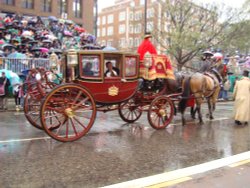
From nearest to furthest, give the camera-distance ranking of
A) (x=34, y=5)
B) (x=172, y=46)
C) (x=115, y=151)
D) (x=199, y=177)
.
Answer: (x=199, y=177) → (x=115, y=151) → (x=172, y=46) → (x=34, y=5)

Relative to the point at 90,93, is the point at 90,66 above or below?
above

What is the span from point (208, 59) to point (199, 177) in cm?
770

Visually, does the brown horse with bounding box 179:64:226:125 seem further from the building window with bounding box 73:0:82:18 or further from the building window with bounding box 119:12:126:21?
the building window with bounding box 119:12:126:21

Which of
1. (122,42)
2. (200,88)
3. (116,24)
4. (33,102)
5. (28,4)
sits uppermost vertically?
(116,24)

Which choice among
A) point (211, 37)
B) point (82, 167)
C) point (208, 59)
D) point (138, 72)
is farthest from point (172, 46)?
point (82, 167)

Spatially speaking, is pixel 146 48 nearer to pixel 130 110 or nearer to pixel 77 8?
pixel 130 110

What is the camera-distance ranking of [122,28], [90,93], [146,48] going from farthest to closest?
[122,28] < [146,48] < [90,93]

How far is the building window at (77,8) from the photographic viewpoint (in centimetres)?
5138

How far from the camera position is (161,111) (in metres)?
9.65

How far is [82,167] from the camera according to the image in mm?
6020

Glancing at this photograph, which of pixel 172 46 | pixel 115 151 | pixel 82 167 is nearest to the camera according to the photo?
pixel 82 167

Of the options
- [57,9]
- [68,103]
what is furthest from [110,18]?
[68,103]

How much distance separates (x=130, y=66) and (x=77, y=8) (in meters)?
44.9

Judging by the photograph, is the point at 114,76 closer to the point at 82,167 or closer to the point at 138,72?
the point at 138,72
